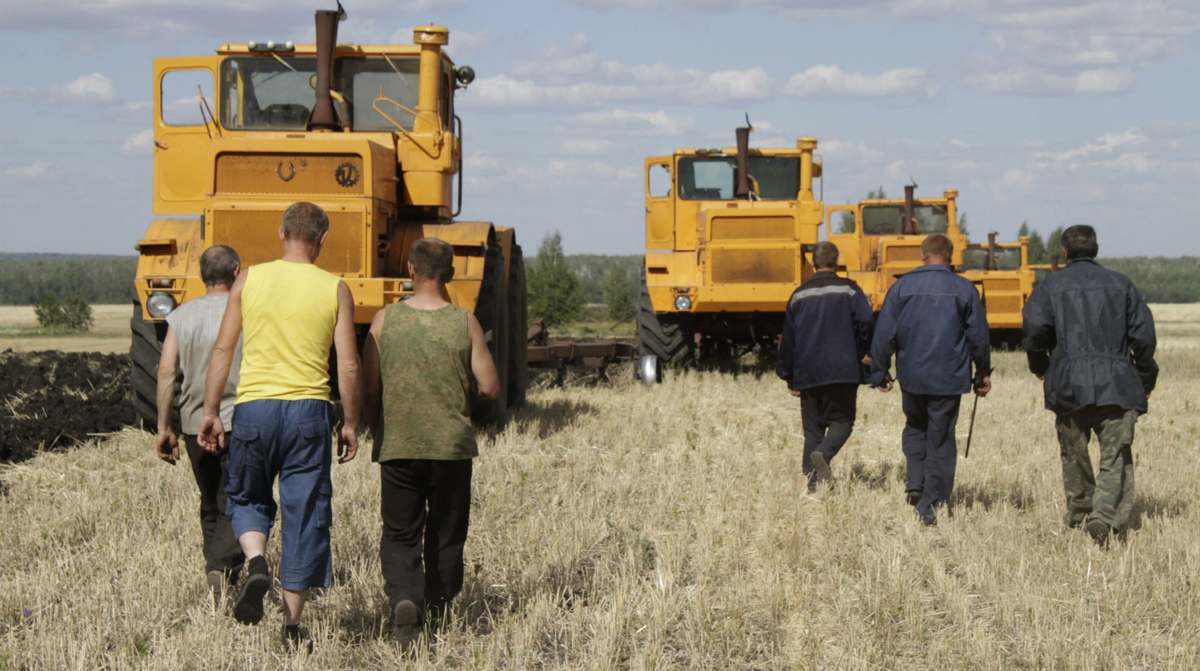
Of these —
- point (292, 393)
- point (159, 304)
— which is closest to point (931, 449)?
point (292, 393)

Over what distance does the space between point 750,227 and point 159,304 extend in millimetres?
7401

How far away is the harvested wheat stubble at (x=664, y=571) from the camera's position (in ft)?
15.8

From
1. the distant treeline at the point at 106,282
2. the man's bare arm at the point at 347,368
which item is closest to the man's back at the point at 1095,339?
the man's bare arm at the point at 347,368

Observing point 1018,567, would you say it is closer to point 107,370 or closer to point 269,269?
point 269,269

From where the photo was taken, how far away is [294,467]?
4.75 metres

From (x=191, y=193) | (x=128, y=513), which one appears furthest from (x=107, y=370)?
(x=128, y=513)

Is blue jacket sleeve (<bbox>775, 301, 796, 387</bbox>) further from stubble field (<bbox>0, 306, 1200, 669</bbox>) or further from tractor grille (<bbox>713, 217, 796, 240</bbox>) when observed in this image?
tractor grille (<bbox>713, 217, 796, 240</bbox>)

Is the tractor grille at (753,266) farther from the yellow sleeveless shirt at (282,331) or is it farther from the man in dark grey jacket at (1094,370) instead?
Answer: the yellow sleeveless shirt at (282,331)

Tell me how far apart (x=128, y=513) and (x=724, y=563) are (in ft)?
10.7

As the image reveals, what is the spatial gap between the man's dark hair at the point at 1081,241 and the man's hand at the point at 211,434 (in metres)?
4.44

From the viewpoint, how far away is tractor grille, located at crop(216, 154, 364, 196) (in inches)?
347

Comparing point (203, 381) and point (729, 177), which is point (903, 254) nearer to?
point (729, 177)

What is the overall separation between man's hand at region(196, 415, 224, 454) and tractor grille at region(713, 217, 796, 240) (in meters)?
10.0

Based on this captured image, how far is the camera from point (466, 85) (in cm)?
1044
